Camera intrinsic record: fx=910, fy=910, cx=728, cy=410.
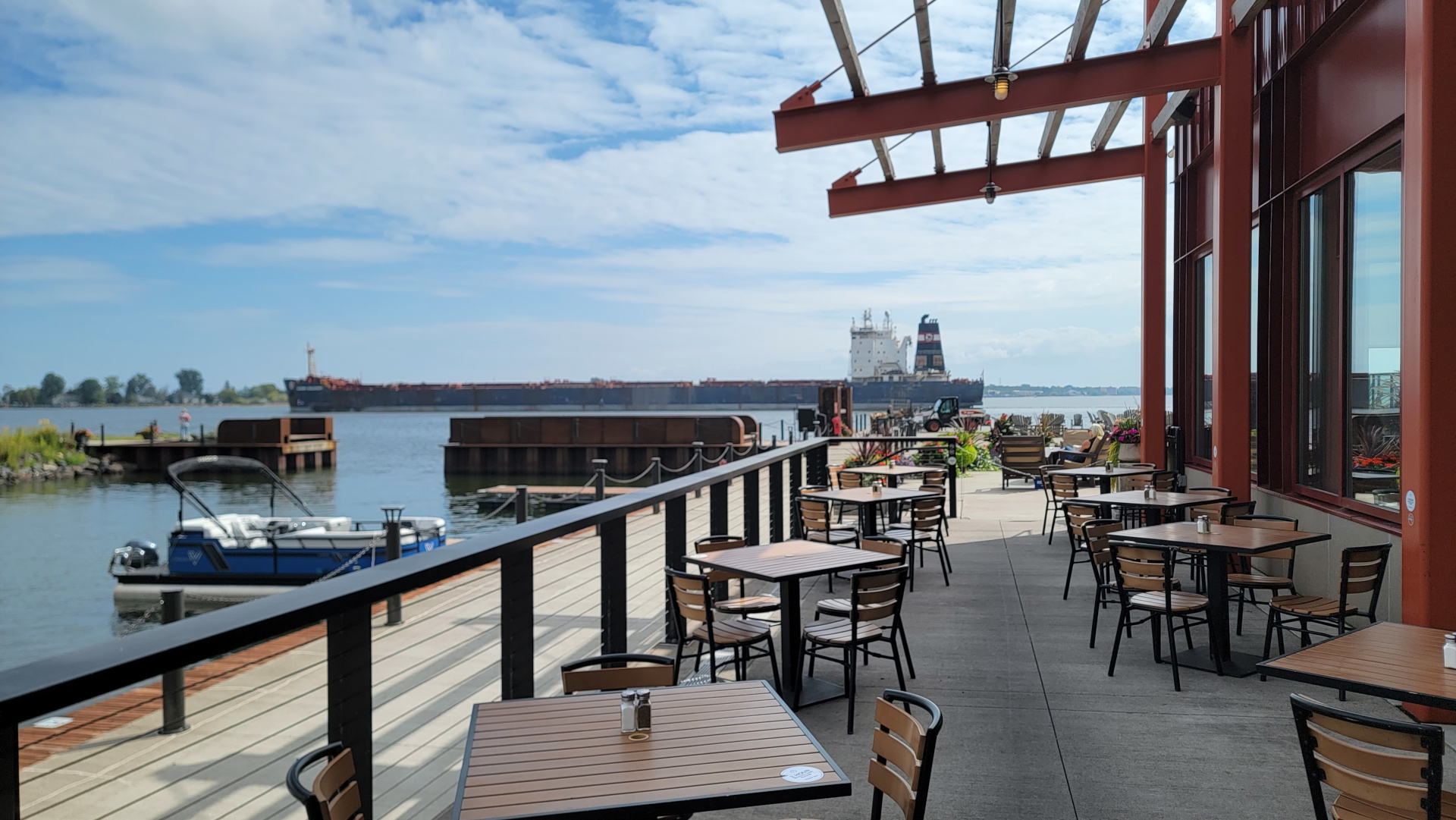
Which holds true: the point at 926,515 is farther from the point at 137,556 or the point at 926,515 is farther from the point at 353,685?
the point at 137,556

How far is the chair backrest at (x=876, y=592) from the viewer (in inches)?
165

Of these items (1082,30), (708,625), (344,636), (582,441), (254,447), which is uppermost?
(1082,30)

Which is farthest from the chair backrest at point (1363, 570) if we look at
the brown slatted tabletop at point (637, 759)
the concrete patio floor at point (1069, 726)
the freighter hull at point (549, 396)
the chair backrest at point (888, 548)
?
the freighter hull at point (549, 396)

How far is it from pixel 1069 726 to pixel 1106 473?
18.0 ft

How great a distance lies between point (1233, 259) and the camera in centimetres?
751

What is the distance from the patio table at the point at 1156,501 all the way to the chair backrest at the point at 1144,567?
2.15m

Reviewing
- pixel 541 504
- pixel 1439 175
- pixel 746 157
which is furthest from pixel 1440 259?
pixel 541 504

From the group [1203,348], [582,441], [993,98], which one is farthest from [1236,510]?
[582,441]

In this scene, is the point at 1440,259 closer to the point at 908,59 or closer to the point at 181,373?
the point at 908,59

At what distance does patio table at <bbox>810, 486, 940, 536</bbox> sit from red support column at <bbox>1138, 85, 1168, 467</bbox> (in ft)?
16.1

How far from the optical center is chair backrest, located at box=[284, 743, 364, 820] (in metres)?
1.63

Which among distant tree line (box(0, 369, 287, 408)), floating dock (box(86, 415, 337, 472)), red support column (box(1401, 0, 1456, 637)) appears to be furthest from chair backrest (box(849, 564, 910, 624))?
distant tree line (box(0, 369, 287, 408))

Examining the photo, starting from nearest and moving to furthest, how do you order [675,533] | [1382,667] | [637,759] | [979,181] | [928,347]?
[637,759]
[1382,667]
[675,533]
[979,181]
[928,347]

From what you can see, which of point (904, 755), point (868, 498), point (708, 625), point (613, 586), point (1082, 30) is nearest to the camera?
point (904, 755)
